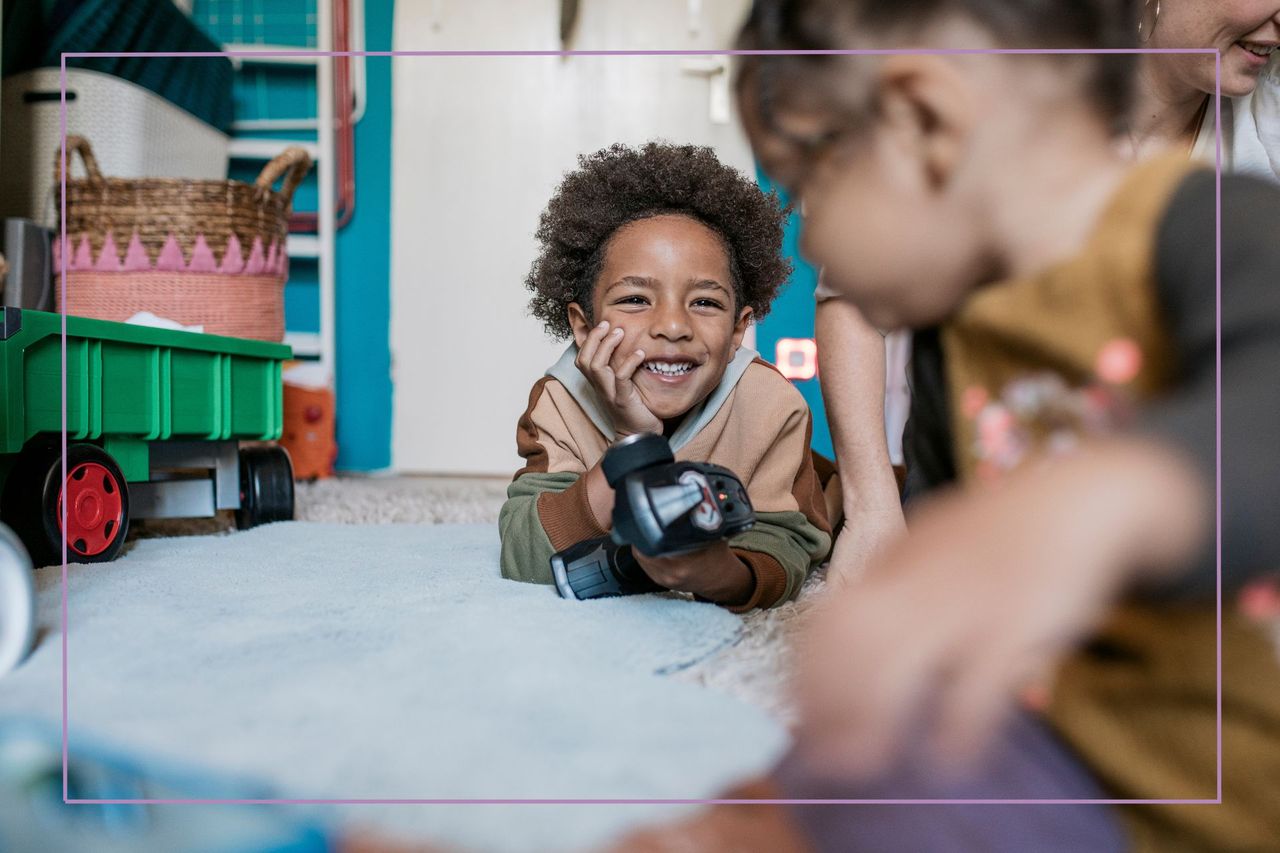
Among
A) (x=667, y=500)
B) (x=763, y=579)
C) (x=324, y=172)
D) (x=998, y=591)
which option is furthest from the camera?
(x=324, y=172)

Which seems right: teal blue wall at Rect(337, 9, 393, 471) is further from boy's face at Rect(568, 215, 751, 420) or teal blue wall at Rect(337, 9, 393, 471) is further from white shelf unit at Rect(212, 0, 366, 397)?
boy's face at Rect(568, 215, 751, 420)

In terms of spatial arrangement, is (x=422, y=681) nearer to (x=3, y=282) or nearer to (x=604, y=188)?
(x=604, y=188)

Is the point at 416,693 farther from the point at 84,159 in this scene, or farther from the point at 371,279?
the point at 84,159

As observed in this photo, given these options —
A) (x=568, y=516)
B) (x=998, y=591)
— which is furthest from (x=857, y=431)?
(x=998, y=591)

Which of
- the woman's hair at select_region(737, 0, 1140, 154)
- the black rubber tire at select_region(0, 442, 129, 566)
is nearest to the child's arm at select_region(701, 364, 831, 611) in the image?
the woman's hair at select_region(737, 0, 1140, 154)

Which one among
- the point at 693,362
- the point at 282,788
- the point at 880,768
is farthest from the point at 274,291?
the point at 880,768

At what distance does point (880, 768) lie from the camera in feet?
0.75

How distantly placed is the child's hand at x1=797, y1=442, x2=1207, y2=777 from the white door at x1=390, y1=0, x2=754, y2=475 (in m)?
0.25

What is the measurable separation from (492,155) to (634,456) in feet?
0.59

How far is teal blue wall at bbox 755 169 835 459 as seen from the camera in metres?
0.41

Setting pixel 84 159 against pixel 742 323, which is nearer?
pixel 742 323

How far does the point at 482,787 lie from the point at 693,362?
274 mm

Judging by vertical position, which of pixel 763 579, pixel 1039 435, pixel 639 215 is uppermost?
pixel 639 215

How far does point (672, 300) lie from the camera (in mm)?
492
